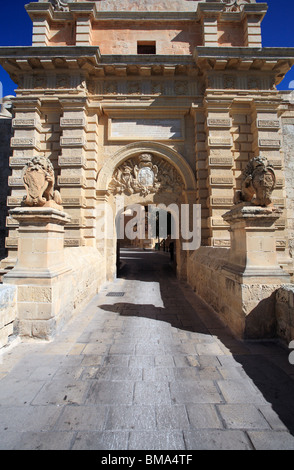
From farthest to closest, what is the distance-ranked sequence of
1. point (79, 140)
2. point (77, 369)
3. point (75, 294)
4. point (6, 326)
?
point (79, 140), point (75, 294), point (6, 326), point (77, 369)

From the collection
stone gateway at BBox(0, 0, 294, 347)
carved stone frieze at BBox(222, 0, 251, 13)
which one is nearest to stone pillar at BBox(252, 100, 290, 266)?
stone gateway at BBox(0, 0, 294, 347)

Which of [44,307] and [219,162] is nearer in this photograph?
[44,307]

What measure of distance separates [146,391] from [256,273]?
2.49 m

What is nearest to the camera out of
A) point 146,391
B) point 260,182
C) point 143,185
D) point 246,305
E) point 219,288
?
point 146,391

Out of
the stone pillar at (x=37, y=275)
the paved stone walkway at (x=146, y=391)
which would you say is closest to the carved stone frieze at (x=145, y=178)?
the stone pillar at (x=37, y=275)

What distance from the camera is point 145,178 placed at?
369 inches

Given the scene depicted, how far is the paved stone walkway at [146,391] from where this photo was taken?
79.9 inches

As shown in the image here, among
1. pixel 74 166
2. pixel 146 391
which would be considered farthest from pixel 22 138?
pixel 146 391

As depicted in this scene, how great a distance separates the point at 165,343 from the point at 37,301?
7.23 feet

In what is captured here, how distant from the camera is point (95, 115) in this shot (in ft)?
29.5

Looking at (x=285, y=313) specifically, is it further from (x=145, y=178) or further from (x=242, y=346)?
(x=145, y=178)

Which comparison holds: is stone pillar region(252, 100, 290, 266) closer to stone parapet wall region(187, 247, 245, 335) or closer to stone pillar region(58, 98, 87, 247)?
stone parapet wall region(187, 247, 245, 335)
